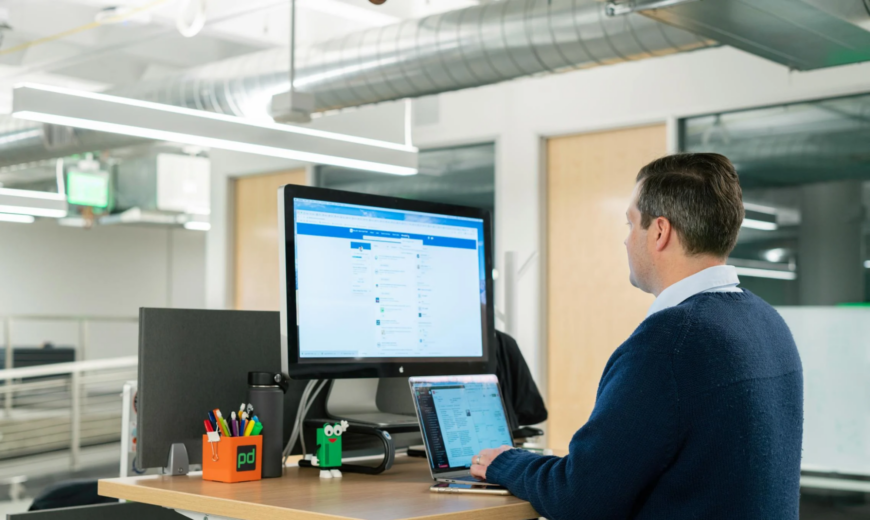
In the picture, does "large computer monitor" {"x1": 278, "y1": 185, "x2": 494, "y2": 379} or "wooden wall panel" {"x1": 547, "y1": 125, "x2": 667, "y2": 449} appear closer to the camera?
Answer: "large computer monitor" {"x1": 278, "y1": 185, "x2": 494, "y2": 379}

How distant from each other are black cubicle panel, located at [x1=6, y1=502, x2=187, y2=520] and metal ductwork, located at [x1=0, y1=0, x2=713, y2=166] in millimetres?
2702

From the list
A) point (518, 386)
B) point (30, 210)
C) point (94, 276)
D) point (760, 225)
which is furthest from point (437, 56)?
point (94, 276)

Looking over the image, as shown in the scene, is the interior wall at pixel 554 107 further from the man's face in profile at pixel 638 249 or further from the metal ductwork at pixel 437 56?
the man's face in profile at pixel 638 249

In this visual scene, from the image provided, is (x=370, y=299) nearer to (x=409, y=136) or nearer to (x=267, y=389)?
(x=267, y=389)

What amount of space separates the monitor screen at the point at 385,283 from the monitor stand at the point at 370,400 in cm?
17

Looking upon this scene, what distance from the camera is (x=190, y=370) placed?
1.78 metres

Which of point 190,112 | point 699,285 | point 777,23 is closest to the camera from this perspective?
point 699,285

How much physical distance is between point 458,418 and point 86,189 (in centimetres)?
772

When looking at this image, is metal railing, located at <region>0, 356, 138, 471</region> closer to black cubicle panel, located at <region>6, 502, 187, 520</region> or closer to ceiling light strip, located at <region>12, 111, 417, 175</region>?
ceiling light strip, located at <region>12, 111, 417, 175</region>

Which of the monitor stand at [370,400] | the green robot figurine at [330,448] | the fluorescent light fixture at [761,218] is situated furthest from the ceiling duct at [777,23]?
the green robot figurine at [330,448]

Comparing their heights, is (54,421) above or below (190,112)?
below

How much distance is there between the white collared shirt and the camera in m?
1.38

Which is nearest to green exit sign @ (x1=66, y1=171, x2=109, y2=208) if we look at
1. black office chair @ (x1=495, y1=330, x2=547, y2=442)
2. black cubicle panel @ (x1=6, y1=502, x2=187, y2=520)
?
black office chair @ (x1=495, y1=330, x2=547, y2=442)

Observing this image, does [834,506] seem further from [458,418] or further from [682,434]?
[682,434]
